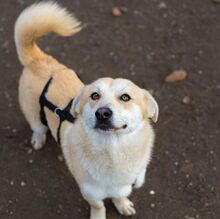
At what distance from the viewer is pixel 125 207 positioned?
3.55 m

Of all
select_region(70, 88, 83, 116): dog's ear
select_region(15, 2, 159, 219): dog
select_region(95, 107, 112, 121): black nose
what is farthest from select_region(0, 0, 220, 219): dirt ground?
select_region(95, 107, 112, 121): black nose

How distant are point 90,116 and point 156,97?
69.7 inches

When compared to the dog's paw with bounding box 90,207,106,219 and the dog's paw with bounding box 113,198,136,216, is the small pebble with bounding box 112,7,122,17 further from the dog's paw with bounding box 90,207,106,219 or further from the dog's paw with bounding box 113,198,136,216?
the dog's paw with bounding box 90,207,106,219

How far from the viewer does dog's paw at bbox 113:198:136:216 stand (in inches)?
139

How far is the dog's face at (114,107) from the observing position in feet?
8.30

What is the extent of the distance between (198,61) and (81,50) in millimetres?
1280

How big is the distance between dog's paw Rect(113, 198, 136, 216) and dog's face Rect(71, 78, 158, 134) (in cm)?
102

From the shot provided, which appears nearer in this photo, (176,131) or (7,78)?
(176,131)

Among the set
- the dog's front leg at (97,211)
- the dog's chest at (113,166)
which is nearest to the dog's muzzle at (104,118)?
the dog's chest at (113,166)

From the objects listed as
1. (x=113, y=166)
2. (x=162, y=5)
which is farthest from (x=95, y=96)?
(x=162, y=5)

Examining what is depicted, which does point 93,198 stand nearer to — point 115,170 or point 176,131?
point 115,170

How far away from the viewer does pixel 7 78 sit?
4461 millimetres

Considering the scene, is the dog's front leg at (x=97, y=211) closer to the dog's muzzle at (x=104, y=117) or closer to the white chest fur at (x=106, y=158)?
the white chest fur at (x=106, y=158)

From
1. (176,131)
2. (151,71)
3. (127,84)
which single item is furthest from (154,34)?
(127,84)
